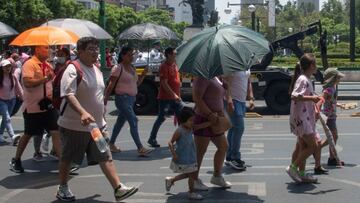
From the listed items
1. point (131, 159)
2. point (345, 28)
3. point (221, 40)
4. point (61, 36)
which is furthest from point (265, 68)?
point (345, 28)

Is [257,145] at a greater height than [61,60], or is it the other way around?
[61,60]

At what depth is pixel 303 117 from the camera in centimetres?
770

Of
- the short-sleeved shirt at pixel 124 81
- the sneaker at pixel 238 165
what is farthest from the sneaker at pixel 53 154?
the sneaker at pixel 238 165

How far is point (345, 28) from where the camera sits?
8144 cm

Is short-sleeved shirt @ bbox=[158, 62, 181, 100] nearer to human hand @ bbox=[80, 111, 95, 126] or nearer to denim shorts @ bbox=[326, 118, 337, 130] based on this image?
denim shorts @ bbox=[326, 118, 337, 130]

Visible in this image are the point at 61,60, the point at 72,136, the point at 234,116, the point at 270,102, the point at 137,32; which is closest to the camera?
the point at 72,136

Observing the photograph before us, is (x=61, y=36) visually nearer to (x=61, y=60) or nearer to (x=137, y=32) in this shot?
(x=61, y=60)

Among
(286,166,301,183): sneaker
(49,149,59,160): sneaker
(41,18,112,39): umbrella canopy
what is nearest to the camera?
(286,166,301,183): sneaker

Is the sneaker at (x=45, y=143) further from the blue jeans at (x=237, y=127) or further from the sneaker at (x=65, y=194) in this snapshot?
the sneaker at (x=65, y=194)

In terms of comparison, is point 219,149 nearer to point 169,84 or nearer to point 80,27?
point 169,84

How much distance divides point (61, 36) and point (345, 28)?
2991 inches

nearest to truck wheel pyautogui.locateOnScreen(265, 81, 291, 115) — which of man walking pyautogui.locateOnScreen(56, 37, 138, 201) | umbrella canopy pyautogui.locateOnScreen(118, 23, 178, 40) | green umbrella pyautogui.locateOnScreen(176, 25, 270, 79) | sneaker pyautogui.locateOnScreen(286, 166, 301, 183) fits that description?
umbrella canopy pyautogui.locateOnScreen(118, 23, 178, 40)

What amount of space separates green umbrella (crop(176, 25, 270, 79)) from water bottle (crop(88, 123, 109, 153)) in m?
1.14

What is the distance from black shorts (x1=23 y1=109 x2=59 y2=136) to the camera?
8.67 metres
